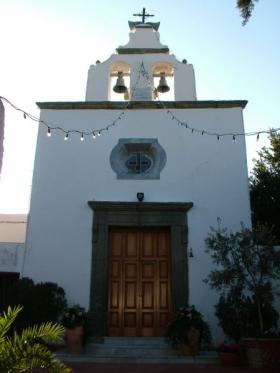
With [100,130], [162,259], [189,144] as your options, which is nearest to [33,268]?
[162,259]

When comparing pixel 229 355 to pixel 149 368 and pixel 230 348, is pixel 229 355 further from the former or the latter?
pixel 149 368

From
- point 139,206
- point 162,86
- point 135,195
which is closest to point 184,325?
point 139,206

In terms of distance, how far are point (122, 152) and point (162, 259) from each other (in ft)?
8.97

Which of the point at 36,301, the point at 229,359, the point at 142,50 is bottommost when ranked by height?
the point at 229,359

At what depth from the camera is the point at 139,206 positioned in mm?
9422

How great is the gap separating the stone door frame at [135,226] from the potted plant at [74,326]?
0.54 m

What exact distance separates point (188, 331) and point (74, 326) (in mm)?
2120

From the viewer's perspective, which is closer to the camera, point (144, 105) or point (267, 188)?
point (144, 105)

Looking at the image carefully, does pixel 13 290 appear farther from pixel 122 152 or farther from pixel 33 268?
pixel 122 152

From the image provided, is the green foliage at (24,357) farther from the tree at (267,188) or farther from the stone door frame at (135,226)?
the tree at (267,188)

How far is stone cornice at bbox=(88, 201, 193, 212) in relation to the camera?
9359 mm

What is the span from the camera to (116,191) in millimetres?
9656

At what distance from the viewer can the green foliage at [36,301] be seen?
802 cm

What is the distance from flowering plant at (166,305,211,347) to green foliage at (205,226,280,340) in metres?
0.43
